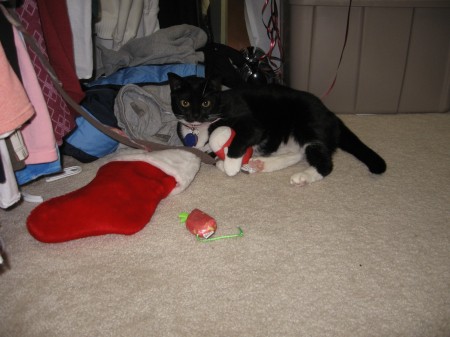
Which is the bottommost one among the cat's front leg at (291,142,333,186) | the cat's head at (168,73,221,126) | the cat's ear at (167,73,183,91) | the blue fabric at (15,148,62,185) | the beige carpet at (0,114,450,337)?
the beige carpet at (0,114,450,337)

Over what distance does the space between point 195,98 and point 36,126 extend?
1.91 ft

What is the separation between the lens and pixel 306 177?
1265 mm

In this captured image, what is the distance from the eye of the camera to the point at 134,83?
1521mm

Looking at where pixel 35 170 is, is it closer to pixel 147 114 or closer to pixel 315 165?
pixel 147 114

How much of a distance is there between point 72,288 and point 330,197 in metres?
0.86

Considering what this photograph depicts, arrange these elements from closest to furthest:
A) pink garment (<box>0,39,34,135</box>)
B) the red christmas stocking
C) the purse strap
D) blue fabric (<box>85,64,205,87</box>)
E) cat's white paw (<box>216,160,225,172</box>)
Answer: pink garment (<box>0,39,34,135</box>) < the purse strap < the red christmas stocking < cat's white paw (<box>216,160,225,172</box>) < blue fabric (<box>85,64,205,87</box>)

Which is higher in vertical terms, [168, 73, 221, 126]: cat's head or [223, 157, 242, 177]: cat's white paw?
[168, 73, 221, 126]: cat's head

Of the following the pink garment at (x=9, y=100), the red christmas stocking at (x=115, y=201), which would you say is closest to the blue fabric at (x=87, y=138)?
the red christmas stocking at (x=115, y=201)

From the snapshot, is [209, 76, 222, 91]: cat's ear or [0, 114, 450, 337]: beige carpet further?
[209, 76, 222, 91]: cat's ear

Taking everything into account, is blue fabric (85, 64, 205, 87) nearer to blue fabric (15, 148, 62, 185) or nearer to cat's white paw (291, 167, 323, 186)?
blue fabric (15, 148, 62, 185)

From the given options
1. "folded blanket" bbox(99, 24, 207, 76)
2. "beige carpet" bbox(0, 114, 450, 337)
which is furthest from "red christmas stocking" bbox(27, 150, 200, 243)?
"folded blanket" bbox(99, 24, 207, 76)

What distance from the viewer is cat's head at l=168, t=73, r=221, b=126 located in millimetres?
1330

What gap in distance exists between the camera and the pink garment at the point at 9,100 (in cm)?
72

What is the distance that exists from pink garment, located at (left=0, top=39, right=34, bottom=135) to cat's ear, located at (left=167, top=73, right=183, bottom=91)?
65cm
